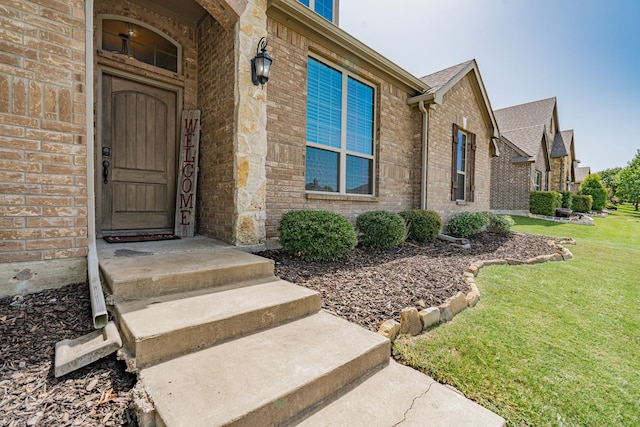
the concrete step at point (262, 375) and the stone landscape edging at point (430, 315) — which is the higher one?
the concrete step at point (262, 375)

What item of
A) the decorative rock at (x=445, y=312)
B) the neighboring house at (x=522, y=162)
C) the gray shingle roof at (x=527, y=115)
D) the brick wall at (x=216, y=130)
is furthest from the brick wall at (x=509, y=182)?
the brick wall at (x=216, y=130)

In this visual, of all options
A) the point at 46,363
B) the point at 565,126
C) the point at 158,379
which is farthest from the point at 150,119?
the point at 565,126

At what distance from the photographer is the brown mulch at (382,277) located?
8.79 ft

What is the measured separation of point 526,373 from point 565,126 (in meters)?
30.4

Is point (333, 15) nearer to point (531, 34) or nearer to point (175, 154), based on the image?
point (175, 154)

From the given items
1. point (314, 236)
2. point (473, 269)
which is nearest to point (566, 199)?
point (473, 269)

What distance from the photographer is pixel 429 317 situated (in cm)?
256

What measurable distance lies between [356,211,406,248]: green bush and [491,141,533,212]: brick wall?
→ 1490cm

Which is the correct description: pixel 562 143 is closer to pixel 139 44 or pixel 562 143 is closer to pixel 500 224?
pixel 500 224

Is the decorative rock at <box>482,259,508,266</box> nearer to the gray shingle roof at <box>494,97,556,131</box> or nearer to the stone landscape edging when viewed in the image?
the stone landscape edging

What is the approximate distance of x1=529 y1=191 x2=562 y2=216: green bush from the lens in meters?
15.1

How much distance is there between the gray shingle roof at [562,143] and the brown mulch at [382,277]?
70.0ft

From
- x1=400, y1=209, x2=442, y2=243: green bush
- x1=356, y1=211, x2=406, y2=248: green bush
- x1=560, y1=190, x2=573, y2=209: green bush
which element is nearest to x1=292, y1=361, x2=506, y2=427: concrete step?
x1=356, y1=211, x2=406, y2=248: green bush

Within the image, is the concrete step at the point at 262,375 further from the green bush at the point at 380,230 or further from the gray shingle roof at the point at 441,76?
the gray shingle roof at the point at 441,76
